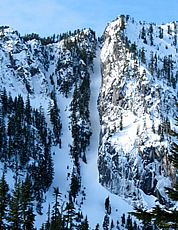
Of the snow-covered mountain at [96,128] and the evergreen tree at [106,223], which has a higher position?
the snow-covered mountain at [96,128]

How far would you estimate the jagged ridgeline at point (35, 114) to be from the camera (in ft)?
370

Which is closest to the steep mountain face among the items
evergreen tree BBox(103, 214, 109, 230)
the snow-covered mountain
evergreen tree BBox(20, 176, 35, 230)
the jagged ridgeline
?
the snow-covered mountain

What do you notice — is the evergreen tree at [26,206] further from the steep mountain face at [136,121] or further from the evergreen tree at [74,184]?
the steep mountain face at [136,121]

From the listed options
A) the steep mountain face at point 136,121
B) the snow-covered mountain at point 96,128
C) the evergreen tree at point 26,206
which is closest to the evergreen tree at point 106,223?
the snow-covered mountain at point 96,128

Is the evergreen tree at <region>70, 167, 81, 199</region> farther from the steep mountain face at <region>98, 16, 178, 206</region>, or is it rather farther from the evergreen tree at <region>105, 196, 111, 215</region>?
the steep mountain face at <region>98, 16, 178, 206</region>

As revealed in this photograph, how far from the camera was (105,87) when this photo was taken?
17012 centimetres

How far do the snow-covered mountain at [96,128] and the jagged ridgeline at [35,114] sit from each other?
0.55 metres

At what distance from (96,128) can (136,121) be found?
32.1m

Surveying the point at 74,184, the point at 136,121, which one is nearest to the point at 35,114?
the point at 74,184

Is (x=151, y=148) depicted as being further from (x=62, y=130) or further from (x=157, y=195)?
(x=62, y=130)

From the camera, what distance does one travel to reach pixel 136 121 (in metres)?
140

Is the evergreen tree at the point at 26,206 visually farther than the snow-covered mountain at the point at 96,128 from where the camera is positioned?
No

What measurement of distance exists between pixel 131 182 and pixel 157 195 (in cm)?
1239

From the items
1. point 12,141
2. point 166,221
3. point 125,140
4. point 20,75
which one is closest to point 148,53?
point 125,140
